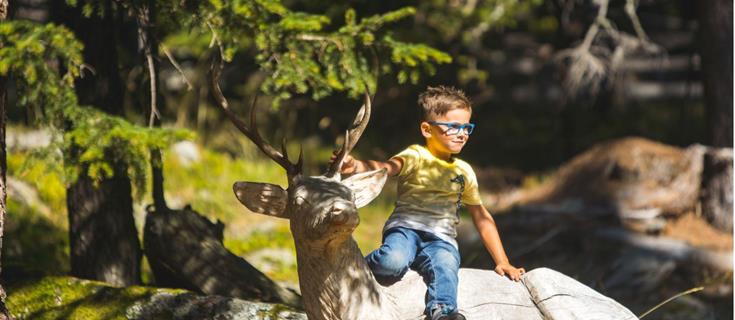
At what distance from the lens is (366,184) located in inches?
170

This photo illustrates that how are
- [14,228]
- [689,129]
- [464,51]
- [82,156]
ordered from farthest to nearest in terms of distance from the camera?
[689,129] → [464,51] → [14,228] → [82,156]

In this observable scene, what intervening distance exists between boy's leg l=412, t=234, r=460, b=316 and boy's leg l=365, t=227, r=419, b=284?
6cm

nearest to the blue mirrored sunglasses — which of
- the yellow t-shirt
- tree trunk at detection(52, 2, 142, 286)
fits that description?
the yellow t-shirt

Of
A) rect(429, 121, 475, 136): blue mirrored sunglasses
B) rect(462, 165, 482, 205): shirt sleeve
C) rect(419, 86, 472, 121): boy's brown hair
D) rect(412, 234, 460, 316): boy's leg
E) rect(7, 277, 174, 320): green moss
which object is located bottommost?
rect(7, 277, 174, 320): green moss

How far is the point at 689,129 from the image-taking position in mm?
14578

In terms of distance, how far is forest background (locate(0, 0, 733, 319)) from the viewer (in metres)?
5.69

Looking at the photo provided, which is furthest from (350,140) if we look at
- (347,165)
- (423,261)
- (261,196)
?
(423,261)

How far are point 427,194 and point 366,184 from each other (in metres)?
0.48

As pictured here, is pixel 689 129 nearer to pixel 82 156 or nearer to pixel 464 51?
pixel 464 51

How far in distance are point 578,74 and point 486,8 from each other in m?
1.49

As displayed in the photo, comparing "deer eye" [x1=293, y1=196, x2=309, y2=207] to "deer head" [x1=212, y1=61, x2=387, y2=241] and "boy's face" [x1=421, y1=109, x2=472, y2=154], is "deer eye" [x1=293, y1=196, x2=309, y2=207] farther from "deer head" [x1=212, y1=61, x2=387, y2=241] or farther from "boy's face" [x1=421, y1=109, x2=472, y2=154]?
"boy's face" [x1=421, y1=109, x2=472, y2=154]

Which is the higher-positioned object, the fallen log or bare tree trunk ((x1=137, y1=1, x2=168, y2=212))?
bare tree trunk ((x1=137, y1=1, x2=168, y2=212))

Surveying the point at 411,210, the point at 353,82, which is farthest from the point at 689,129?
the point at 411,210

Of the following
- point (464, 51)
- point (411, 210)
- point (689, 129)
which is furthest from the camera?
point (689, 129)
